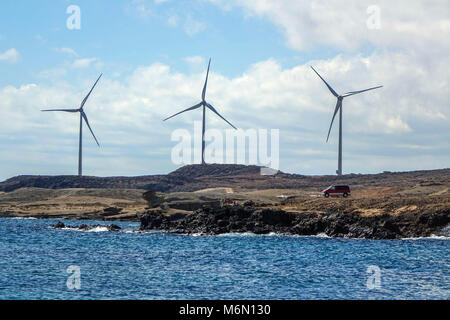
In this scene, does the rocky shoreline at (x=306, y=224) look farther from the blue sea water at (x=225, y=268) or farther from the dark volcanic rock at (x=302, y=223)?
the blue sea water at (x=225, y=268)

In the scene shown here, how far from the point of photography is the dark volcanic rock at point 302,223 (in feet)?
266

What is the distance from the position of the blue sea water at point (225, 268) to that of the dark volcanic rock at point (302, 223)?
4.97 meters
